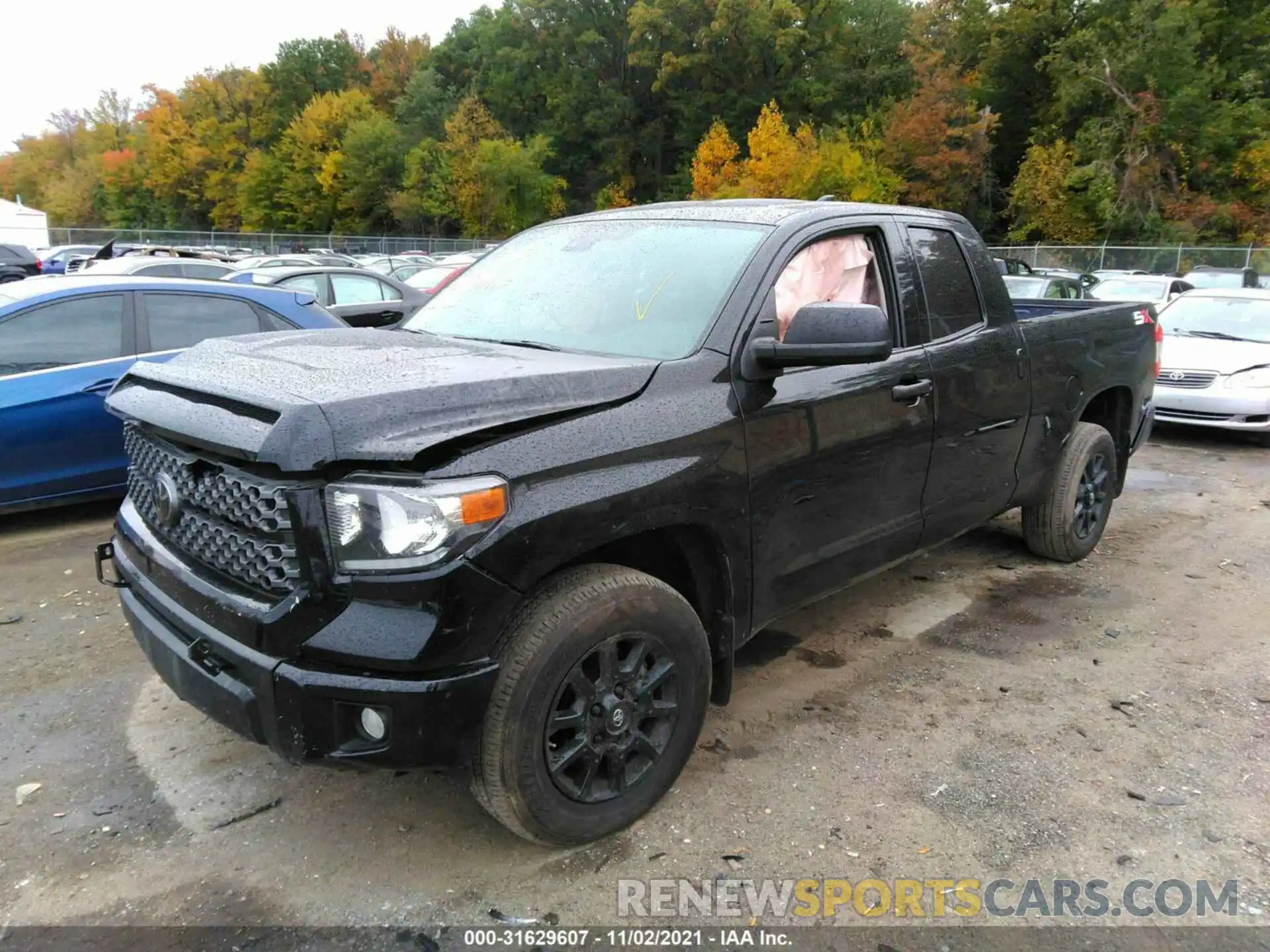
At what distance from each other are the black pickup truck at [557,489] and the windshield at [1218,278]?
62.4 feet

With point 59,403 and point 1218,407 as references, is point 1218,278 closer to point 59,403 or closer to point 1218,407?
point 1218,407

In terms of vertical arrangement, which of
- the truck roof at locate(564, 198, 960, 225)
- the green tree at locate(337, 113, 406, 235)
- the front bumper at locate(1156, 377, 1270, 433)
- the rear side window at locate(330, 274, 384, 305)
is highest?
the green tree at locate(337, 113, 406, 235)

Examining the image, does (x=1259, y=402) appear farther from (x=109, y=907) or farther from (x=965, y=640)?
(x=109, y=907)

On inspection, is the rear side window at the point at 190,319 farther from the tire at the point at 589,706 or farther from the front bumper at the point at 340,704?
the tire at the point at 589,706

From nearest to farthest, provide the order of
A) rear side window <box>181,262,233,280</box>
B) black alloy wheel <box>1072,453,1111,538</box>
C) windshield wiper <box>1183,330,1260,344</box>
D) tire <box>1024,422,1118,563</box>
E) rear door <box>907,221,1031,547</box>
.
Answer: rear door <box>907,221,1031,547</box> → tire <box>1024,422,1118,563</box> → black alloy wheel <box>1072,453,1111,538</box> → windshield wiper <box>1183,330,1260,344</box> → rear side window <box>181,262,233,280</box>

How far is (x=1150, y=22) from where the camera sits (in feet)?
133

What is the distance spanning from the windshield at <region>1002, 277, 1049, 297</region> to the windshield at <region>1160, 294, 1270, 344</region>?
212 cm

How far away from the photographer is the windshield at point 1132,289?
1454cm

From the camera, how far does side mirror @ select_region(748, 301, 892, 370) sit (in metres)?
2.86

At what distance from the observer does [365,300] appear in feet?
39.5

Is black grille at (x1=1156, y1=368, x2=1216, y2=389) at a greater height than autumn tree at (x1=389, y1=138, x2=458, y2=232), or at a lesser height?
lesser

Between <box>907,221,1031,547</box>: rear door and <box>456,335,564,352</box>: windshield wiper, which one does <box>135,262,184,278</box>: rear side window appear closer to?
<box>456,335,564,352</box>: windshield wiper

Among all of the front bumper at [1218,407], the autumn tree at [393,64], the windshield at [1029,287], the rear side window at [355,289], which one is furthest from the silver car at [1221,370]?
the autumn tree at [393,64]

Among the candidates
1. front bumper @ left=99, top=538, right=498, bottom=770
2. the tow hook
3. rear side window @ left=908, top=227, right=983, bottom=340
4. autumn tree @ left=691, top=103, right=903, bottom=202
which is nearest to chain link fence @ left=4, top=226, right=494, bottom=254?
autumn tree @ left=691, top=103, right=903, bottom=202
